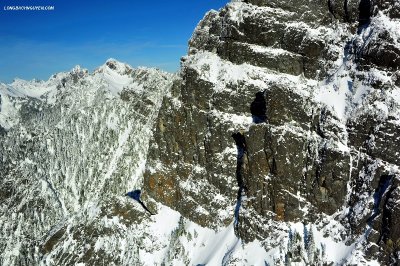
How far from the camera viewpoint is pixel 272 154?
87.1 m

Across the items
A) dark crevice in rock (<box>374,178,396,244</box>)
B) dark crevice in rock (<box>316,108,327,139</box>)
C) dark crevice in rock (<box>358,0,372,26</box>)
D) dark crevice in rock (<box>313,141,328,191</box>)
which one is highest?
dark crevice in rock (<box>358,0,372,26</box>)

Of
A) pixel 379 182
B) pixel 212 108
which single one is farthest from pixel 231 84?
pixel 379 182

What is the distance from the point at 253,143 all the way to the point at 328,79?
63.2ft

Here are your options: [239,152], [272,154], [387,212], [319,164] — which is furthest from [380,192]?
[239,152]

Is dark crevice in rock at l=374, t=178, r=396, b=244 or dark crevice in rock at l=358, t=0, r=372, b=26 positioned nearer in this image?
dark crevice in rock at l=374, t=178, r=396, b=244

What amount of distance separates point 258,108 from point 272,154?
12.5m

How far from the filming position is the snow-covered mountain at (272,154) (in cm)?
7769

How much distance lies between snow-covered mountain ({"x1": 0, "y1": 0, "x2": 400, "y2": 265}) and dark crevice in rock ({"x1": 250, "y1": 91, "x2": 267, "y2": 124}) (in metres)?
0.22

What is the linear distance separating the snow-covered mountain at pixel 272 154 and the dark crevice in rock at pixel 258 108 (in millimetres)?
219

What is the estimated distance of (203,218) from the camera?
100125 mm

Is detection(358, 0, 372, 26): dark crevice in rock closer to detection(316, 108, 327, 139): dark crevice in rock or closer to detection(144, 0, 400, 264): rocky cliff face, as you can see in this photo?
detection(144, 0, 400, 264): rocky cliff face

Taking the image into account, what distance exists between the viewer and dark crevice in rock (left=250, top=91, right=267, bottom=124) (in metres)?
93.7

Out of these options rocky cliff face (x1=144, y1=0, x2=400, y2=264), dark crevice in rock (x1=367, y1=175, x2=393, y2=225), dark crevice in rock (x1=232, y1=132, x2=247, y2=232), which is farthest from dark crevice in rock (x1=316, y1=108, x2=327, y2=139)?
dark crevice in rock (x1=232, y1=132, x2=247, y2=232)

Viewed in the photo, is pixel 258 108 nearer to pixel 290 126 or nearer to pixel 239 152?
pixel 239 152
